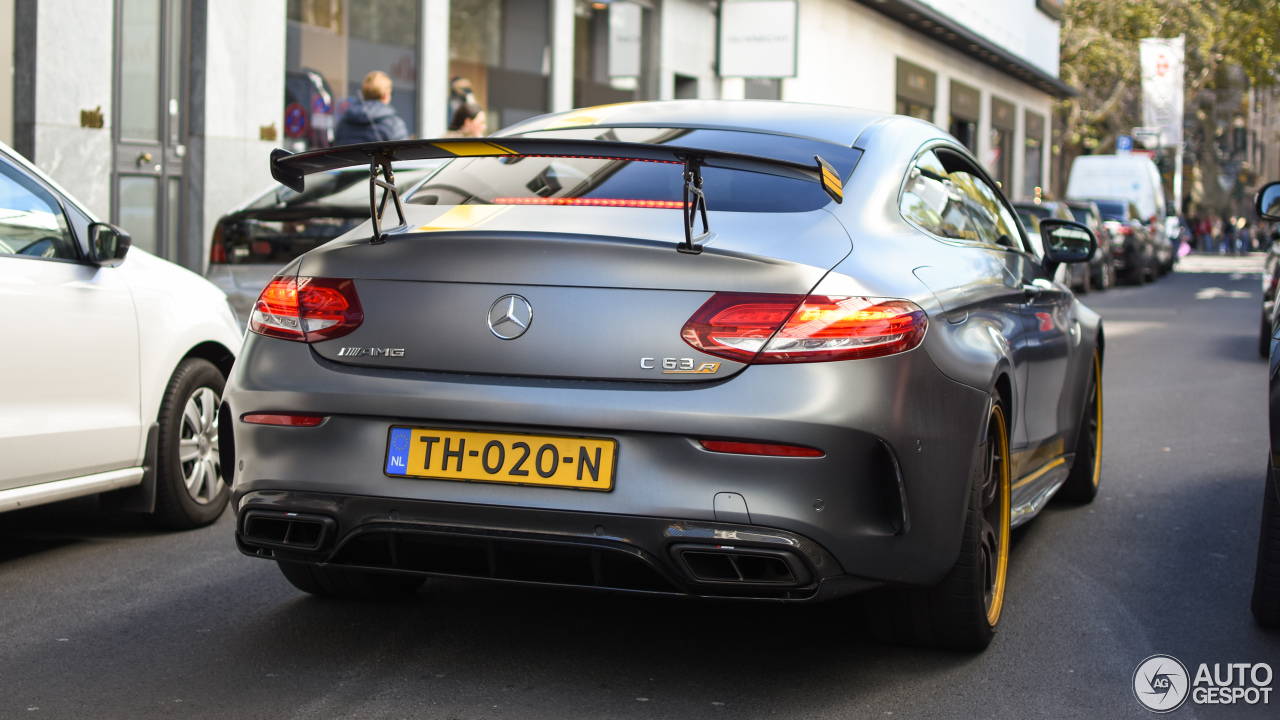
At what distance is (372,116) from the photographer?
12047 mm

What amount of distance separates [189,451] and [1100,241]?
74.3 ft

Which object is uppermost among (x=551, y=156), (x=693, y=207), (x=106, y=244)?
(x=551, y=156)

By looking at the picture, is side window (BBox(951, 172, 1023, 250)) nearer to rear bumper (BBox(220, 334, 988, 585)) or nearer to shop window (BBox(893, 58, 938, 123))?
rear bumper (BBox(220, 334, 988, 585))

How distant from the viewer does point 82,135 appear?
1202cm

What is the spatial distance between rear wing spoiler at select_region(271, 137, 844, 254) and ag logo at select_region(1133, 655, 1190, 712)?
1.49m

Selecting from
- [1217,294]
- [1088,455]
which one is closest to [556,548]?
[1088,455]

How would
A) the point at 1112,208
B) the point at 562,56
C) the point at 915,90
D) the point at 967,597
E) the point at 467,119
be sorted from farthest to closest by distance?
the point at 915,90 < the point at 1112,208 < the point at 562,56 < the point at 467,119 < the point at 967,597

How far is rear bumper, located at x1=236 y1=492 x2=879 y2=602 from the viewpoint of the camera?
11.0ft

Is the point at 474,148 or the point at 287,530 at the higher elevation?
the point at 474,148

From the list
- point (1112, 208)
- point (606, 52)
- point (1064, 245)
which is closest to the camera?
point (1064, 245)

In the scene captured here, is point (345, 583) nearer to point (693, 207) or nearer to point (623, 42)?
point (693, 207)

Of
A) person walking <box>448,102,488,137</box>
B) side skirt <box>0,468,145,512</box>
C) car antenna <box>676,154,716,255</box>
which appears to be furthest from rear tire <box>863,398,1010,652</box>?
person walking <box>448,102,488,137</box>

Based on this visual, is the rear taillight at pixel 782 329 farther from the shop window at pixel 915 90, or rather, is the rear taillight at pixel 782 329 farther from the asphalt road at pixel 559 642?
the shop window at pixel 915 90

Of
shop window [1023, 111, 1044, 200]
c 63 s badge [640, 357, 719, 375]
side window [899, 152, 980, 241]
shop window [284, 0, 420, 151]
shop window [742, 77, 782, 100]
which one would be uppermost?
shop window [1023, 111, 1044, 200]
